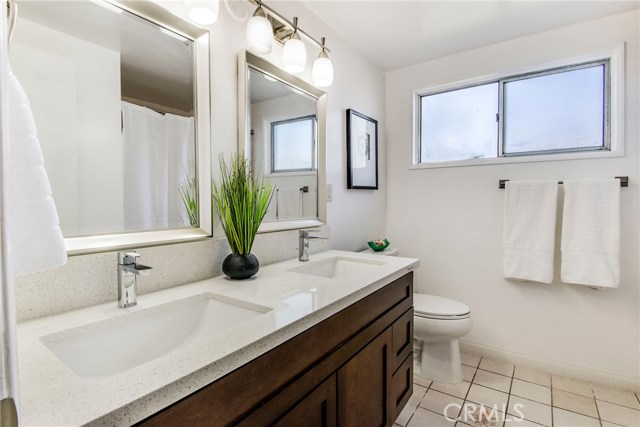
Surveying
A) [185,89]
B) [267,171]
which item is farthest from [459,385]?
[185,89]

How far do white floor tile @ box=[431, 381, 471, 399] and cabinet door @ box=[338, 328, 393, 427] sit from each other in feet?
2.43

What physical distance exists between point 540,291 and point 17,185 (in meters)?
2.60

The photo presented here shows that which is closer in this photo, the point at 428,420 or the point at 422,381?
the point at 428,420

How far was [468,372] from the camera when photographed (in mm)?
2088

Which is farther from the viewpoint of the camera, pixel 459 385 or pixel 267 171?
pixel 459 385

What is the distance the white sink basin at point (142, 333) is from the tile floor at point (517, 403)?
4.04 ft

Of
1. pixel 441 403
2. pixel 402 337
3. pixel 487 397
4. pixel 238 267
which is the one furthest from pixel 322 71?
pixel 487 397

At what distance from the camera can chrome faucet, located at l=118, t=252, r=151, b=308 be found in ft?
2.89

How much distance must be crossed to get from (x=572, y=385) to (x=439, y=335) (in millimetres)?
909

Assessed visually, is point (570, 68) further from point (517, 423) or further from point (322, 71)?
point (517, 423)

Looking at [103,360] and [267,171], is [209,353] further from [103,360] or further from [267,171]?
[267,171]

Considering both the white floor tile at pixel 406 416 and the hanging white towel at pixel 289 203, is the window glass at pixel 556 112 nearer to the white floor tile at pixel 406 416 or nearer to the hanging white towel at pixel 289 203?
the hanging white towel at pixel 289 203

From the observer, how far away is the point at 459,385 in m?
1.94

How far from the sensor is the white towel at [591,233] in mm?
1811
